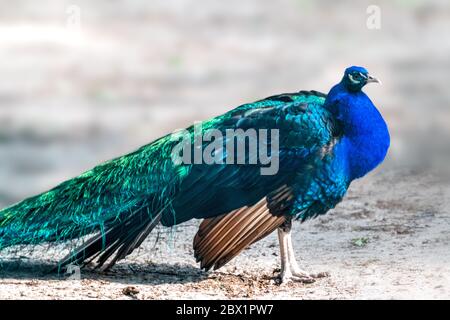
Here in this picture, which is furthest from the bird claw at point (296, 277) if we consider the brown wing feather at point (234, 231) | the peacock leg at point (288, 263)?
the brown wing feather at point (234, 231)

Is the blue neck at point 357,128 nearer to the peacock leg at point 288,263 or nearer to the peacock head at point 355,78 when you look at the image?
the peacock head at point 355,78

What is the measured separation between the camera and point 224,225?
6.32m

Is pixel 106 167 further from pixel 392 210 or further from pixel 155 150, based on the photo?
pixel 392 210

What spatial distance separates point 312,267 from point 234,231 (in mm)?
1141

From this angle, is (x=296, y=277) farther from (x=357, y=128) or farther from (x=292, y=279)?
(x=357, y=128)

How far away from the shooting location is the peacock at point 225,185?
6.36 metres

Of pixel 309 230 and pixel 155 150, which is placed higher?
pixel 155 150

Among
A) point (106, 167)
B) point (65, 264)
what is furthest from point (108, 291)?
point (106, 167)

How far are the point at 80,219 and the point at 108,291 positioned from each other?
52cm

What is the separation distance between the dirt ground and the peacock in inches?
9.4

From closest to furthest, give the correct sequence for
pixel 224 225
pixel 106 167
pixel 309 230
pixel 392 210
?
pixel 224 225 < pixel 106 167 < pixel 309 230 < pixel 392 210

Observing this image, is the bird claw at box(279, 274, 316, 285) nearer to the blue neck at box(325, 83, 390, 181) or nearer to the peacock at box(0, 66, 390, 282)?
the peacock at box(0, 66, 390, 282)

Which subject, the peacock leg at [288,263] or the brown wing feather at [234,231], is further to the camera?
the peacock leg at [288,263]

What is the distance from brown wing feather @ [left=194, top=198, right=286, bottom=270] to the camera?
A: 6.30 m
